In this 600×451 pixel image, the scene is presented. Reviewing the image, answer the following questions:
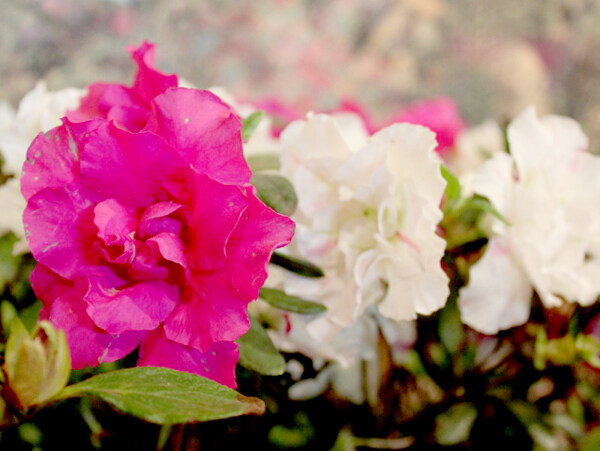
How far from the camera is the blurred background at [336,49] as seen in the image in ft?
3.41

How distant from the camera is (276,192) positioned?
0.30 metres

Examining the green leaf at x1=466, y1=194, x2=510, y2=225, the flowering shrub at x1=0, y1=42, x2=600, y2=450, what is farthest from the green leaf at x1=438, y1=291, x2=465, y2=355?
the green leaf at x1=466, y1=194, x2=510, y2=225

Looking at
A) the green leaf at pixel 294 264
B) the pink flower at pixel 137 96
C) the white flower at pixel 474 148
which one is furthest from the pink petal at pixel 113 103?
the white flower at pixel 474 148

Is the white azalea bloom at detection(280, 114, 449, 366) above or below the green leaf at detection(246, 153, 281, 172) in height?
below

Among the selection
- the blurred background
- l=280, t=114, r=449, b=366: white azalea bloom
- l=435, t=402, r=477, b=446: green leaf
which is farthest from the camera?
the blurred background

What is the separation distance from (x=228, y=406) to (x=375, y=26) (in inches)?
48.7

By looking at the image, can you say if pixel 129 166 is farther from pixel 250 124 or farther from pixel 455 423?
pixel 455 423

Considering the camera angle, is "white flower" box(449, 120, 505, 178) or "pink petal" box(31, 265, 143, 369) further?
"white flower" box(449, 120, 505, 178)

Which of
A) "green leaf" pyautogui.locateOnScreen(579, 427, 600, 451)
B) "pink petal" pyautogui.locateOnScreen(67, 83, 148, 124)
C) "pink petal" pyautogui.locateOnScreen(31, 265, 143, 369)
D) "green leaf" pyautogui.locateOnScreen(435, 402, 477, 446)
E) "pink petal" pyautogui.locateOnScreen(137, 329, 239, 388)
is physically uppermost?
"pink petal" pyautogui.locateOnScreen(67, 83, 148, 124)

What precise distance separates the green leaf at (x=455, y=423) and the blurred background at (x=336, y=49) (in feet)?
2.40

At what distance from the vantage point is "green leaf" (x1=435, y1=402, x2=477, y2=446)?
0.44 meters

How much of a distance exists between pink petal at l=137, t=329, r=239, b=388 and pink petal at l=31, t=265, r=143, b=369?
1cm

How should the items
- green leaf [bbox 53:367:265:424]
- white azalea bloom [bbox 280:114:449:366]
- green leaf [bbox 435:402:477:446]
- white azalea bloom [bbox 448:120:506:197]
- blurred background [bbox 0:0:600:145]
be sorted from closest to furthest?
1. green leaf [bbox 53:367:265:424]
2. white azalea bloom [bbox 280:114:449:366]
3. green leaf [bbox 435:402:477:446]
4. white azalea bloom [bbox 448:120:506:197]
5. blurred background [bbox 0:0:600:145]

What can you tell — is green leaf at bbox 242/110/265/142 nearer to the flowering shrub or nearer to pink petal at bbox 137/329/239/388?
the flowering shrub
